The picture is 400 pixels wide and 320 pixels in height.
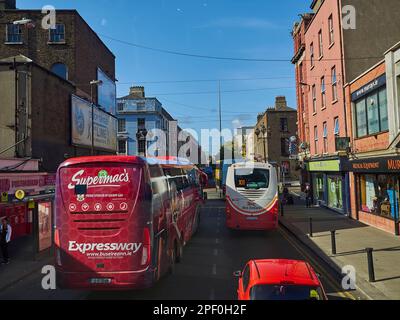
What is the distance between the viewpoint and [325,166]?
28.5 m

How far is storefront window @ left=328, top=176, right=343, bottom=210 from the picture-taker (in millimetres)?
26375

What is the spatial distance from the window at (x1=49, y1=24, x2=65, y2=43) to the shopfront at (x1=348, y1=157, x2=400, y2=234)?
23382mm

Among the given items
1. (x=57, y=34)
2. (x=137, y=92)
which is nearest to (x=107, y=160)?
(x=57, y=34)

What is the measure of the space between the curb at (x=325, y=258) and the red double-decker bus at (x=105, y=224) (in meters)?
5.51

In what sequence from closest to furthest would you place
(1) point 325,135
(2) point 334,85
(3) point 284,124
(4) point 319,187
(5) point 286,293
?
1. (5) point 286,293
2. (2) point 334,85
3. (1) point 325,135
4. (4) point 319,187
5. (3) point 284,124

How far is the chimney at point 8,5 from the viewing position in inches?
1227

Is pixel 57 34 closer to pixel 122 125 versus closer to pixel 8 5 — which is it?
pixel 8 5

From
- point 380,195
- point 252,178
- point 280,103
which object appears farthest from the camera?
point 280,103

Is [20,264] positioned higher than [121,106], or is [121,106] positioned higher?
[121,106]

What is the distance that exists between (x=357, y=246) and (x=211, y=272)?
6882 mm

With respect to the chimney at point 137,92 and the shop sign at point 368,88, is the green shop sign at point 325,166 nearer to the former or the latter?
the shop sign at point 368,88

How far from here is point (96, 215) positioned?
9.05m

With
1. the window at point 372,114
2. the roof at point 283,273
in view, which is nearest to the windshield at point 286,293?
the roof at point 283,273
